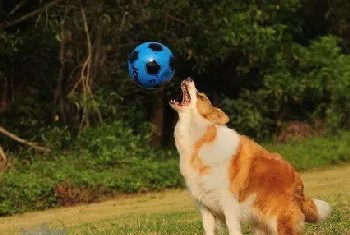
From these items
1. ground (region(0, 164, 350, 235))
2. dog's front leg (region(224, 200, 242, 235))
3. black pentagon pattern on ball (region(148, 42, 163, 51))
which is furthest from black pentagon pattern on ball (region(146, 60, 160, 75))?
dog's front leg (region(224, 200, 242, 235))

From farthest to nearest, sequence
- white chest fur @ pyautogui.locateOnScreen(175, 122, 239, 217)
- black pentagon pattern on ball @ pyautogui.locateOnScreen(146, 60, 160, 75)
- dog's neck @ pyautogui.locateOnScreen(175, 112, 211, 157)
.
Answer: black pentagon pattern on ball @ pyautogui.locateOnScreen(146, 60, 160, 75) → dog's neck @ pyautogui.locateOnScreen(175, 112, 211, 157) → white chest fur @ pyautogui.locateOnScreen(175, 122, 239, 217)

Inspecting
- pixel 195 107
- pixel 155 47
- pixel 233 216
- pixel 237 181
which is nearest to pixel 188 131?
pixel 195 107

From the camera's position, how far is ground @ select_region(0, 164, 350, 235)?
312 inches

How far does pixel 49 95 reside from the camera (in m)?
18.6

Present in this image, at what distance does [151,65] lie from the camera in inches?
320

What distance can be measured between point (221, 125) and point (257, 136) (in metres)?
13.9

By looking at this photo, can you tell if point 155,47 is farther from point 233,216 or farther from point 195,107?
point 233,216

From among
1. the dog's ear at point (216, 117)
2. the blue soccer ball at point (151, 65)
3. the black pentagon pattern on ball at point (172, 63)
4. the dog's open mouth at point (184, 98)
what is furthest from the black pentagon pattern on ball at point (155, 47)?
the dog's ear at point (216, 117)

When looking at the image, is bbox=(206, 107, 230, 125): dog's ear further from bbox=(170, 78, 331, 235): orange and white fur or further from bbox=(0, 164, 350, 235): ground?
bbox=(0, 164, 350, 235): ground

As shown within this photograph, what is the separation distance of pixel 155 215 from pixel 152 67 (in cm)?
354

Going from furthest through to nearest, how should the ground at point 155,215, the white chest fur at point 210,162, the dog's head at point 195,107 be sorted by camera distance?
the ground at point 155,215 → the dog's head at point 195,107 → the white chest fur at point 210,162

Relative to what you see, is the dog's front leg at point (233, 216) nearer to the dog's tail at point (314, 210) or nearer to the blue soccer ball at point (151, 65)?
the dog's tail at point (314, 210)

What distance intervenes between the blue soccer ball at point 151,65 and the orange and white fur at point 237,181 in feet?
5.87

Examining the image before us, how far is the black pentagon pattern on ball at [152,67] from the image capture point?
812cm
